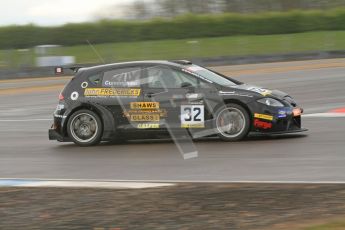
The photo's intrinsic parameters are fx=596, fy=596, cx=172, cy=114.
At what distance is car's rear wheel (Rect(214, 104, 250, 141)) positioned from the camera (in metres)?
10.3

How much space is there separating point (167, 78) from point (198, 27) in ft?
115

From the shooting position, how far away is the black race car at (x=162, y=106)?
10.3 metres

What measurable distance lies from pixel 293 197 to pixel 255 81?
55.2 feet

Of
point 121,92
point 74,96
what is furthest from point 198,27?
point 121,92

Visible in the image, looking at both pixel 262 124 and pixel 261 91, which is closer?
pixel 262 124

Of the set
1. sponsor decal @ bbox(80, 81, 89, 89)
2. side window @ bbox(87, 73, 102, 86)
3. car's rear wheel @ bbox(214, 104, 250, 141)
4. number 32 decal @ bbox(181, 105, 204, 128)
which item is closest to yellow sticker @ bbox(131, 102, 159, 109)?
number 32 decal @ bbox(181, 105, 204, 128)

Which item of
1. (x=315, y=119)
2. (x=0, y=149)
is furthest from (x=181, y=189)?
(x=315, y=119)

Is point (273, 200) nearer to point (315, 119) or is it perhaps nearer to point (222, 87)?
point (222, 87)

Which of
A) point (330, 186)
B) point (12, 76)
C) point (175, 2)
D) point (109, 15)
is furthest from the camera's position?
point (175, 2)

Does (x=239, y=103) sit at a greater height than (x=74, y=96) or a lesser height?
lesser

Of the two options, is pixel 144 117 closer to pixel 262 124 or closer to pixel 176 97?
pixel 176 97

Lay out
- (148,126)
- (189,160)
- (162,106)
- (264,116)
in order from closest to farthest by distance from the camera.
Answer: (189,160) → (264,116) → (162,106) → (148,126)

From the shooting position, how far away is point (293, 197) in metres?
6.17

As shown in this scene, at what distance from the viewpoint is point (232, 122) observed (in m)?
10.3
